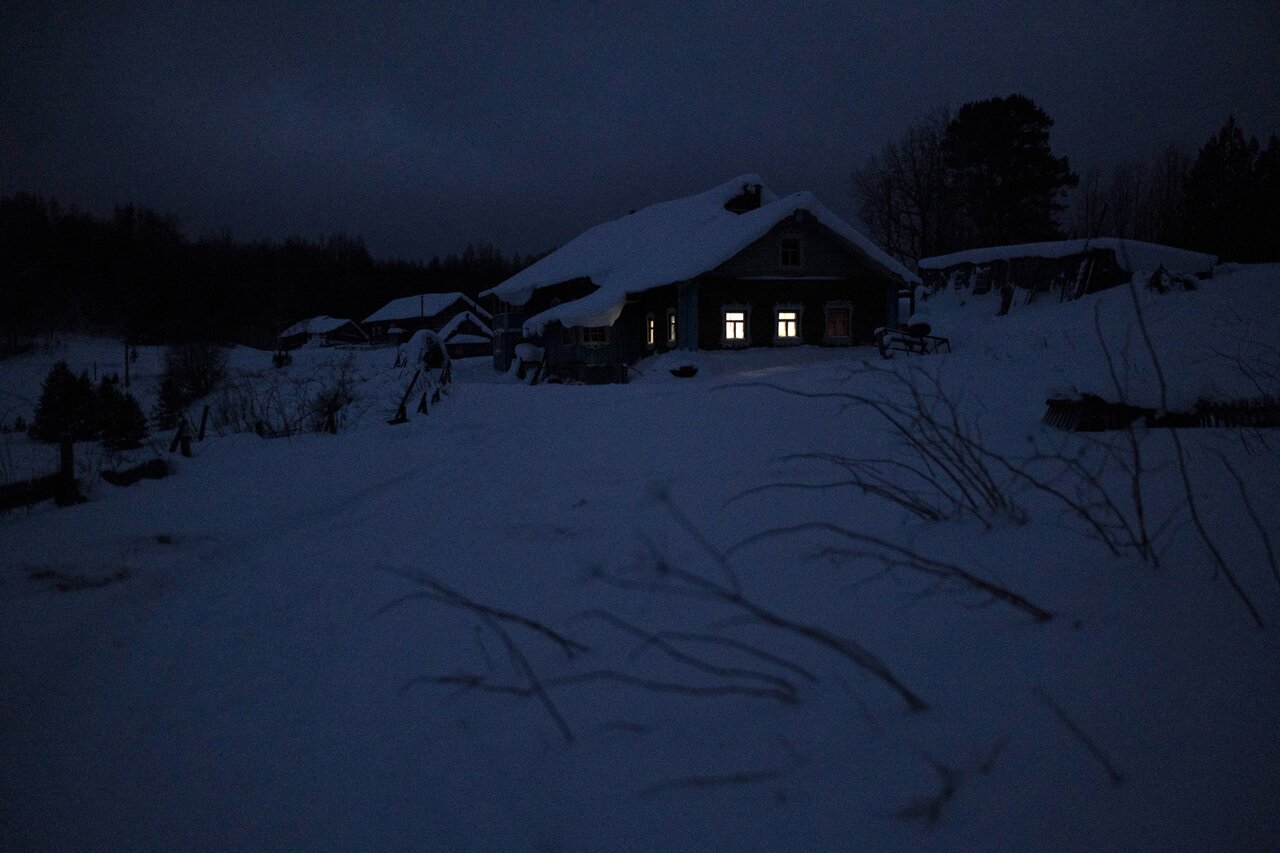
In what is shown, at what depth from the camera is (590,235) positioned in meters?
33.7

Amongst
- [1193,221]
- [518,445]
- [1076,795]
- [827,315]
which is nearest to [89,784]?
[1076,795]

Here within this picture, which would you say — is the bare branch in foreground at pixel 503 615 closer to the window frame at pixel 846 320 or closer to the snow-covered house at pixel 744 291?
the snow-covered house at pixel 744 291

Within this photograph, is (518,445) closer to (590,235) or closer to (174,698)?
(174,698)

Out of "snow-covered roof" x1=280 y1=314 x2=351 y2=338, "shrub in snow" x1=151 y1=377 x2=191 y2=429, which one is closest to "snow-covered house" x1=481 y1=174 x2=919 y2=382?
"shrub in snow" x1=151 y1=377 x2=191 y2=429

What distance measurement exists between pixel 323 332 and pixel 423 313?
17766mm

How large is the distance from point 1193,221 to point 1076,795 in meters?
39.2

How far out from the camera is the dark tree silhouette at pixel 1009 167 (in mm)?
33125

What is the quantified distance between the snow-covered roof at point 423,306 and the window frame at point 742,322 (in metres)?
40.0

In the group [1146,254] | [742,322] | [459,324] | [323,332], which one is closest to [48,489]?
[742,322]

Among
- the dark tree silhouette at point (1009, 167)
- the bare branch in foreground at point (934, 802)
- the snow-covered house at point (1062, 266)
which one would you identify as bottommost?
the bare branch in foreground at point (934, 802)

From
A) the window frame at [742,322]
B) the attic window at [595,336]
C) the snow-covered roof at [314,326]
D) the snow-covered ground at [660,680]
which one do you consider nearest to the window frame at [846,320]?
the window frame at [742,322]

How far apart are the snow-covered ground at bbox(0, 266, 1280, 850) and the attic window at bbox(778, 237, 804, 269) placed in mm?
17615

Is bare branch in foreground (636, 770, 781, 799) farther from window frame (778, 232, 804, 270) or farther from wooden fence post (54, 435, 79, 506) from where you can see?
window frame (778, 232, 804, 270)

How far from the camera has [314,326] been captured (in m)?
70.9
